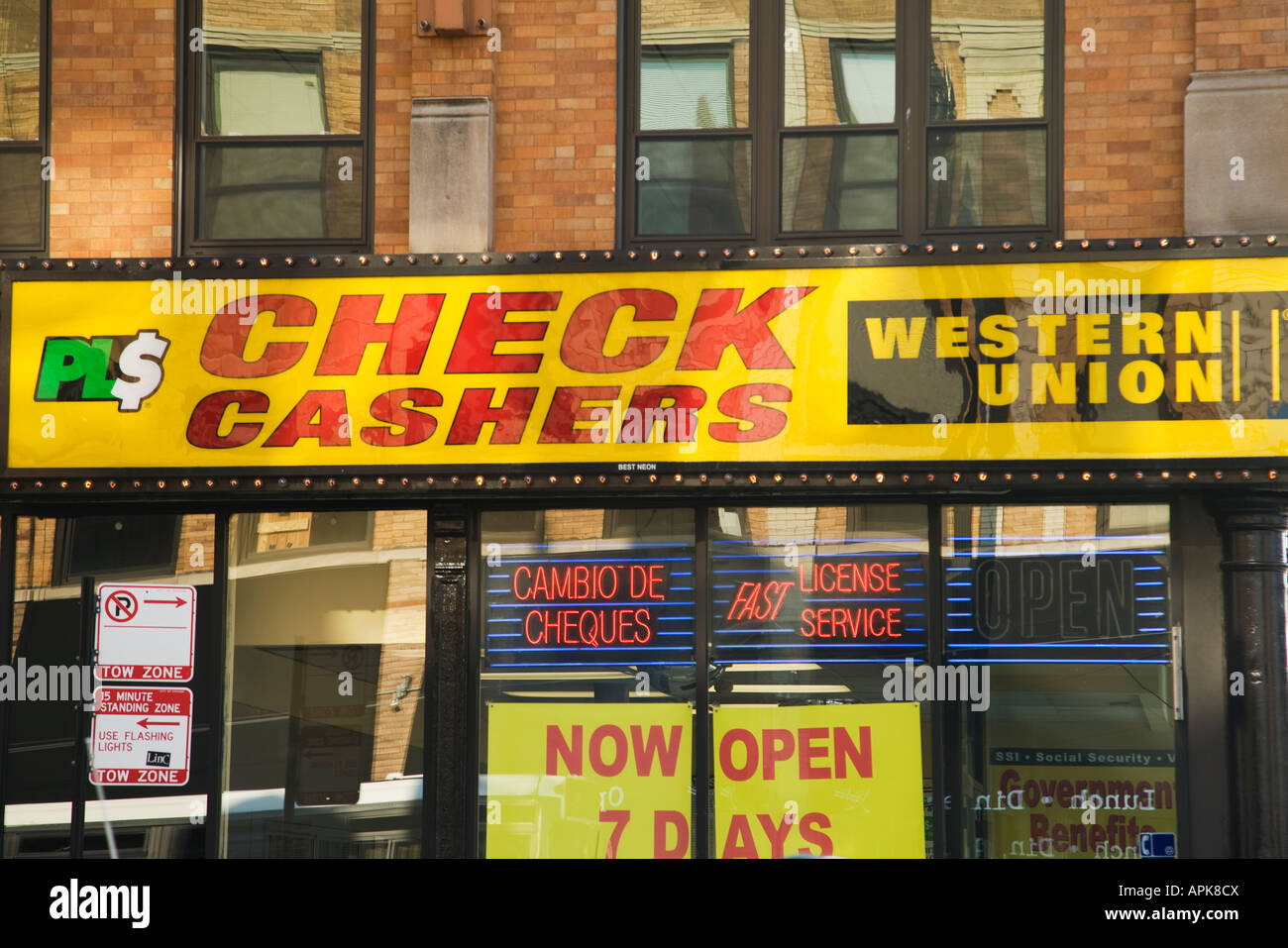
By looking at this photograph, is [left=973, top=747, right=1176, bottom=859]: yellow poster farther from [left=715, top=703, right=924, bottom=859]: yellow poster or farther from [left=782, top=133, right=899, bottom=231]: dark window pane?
[left=782, top=133, right=899, bottom=231]: dark window pane

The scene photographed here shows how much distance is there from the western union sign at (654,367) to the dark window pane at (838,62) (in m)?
1.29

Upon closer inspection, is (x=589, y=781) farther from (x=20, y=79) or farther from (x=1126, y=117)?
(x=20, y=79)

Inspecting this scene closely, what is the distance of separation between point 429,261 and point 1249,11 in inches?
212

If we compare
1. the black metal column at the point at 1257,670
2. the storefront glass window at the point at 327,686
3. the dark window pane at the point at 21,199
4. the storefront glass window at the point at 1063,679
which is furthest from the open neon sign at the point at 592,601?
the dark window pane at the point at 21,199

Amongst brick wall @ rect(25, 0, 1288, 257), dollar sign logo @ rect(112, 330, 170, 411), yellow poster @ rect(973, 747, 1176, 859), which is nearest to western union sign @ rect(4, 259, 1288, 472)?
dollar sign logo @ rect(112, 330, 170, 411)

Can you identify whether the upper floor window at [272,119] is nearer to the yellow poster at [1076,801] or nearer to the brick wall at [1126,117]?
the brick wall at [1126,117]

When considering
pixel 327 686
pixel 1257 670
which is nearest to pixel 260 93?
pixel 327 686

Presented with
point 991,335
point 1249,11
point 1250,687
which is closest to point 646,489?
point 991,335

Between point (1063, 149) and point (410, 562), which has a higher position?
point (1063, 149)

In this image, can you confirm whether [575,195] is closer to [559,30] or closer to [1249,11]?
[559,30]

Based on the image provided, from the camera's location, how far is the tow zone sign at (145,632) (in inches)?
334

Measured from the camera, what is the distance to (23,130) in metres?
8.99

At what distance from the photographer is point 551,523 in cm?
839

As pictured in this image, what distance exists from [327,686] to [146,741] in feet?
4.10
